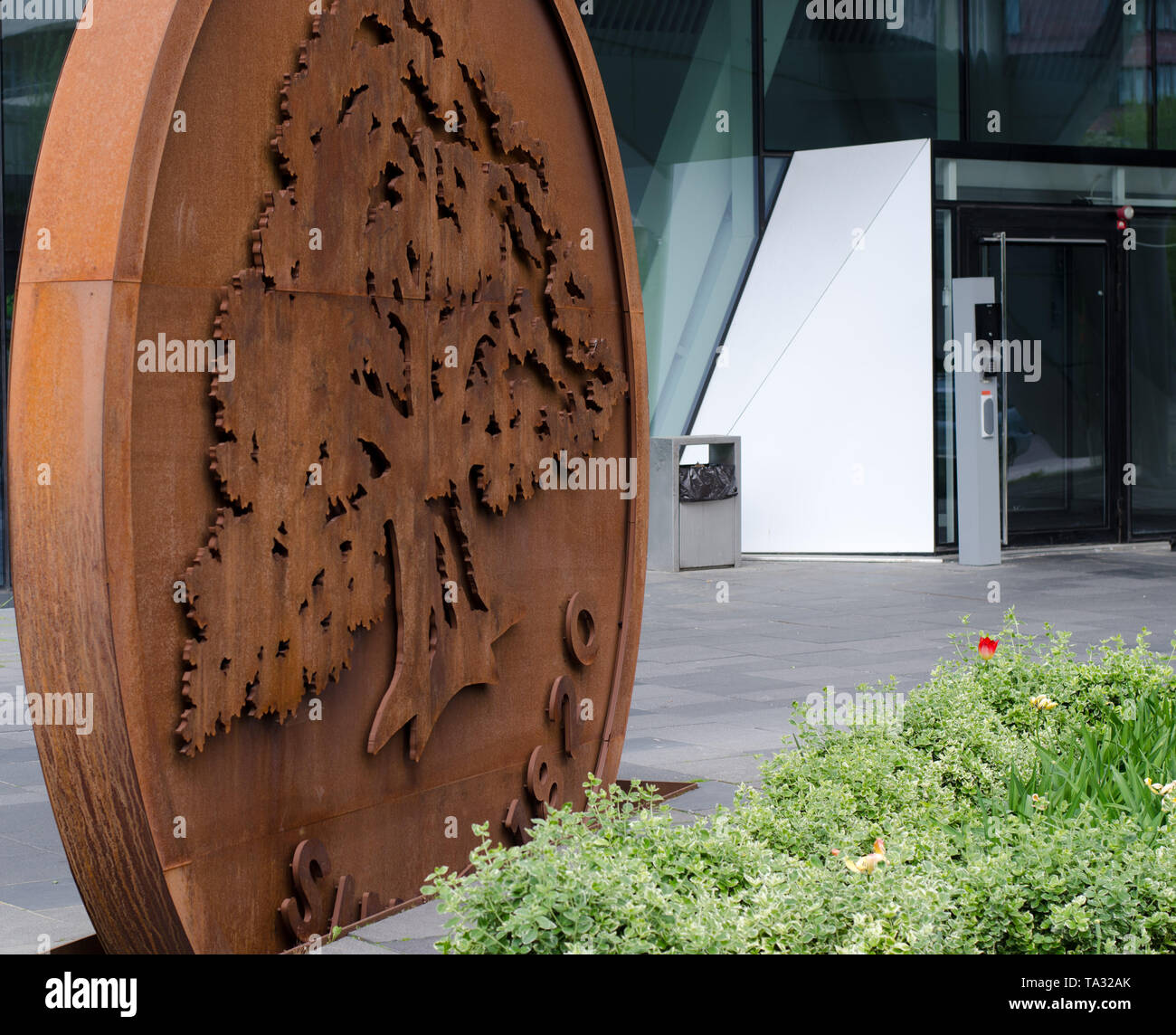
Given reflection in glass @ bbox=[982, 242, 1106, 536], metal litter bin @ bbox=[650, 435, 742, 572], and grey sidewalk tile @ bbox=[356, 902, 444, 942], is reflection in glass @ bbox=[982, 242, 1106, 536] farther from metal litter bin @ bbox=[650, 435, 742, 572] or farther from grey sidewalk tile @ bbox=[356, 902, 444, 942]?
grey sidewalk tile @ bbox=[356, 902, 444, 942]

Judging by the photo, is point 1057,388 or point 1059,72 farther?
point 1059,72

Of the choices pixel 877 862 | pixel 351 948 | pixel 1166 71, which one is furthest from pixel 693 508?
pixel 877 862

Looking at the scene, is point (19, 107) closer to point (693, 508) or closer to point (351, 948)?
point (693, 508)

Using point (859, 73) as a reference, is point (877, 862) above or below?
below

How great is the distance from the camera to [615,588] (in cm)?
566

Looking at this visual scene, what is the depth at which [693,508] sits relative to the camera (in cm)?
1398

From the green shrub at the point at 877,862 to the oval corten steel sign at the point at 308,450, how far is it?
0.59m

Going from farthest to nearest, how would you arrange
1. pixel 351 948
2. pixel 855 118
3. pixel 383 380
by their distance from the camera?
pixel 855 118 → pixel 383 380 → pixel 351 948

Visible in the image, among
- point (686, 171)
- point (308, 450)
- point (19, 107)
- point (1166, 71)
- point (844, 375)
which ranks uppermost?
point (1166, 71)

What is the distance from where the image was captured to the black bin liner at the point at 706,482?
13.9 meters

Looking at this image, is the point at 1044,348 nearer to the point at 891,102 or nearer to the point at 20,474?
the point at 891,102

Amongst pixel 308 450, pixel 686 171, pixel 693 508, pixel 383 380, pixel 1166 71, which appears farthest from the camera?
pixel 1166 71

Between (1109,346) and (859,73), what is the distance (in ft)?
12.7

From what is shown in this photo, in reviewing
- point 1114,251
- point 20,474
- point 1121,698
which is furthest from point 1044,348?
point 20,474
